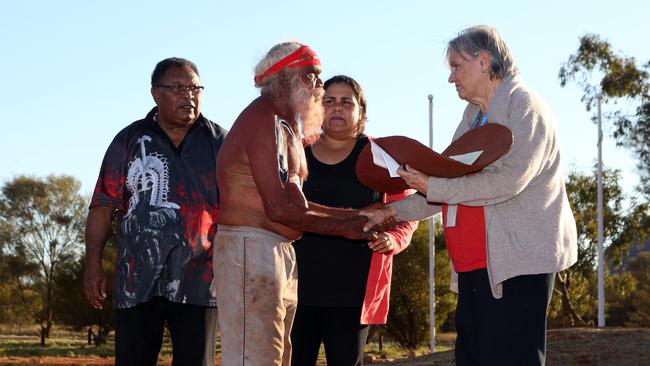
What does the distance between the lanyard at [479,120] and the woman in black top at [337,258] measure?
1.02 meters

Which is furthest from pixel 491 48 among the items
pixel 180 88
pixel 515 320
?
pixel 180 88

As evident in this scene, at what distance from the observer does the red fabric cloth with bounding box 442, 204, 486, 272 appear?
13.4 ft

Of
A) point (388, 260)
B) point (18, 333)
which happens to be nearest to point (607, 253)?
point (388, 260)

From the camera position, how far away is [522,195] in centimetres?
396

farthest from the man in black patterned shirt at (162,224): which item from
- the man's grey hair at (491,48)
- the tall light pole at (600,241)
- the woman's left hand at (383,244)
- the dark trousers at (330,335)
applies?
the tall light pole at (600,241)

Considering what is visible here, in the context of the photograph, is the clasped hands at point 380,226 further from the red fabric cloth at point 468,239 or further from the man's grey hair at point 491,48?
the man's grey hair at point 491,48

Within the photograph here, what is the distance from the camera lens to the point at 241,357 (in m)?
4.06

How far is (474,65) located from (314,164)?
167cm

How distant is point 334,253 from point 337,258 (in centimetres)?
3

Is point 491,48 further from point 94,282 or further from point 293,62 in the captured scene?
point 94,282

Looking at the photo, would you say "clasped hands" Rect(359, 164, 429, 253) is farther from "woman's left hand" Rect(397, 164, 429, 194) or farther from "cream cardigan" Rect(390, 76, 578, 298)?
"cream cardigan" Rect(390, 76, 578, 298)

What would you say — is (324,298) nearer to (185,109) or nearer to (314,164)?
(314,164)

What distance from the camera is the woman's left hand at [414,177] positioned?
13.6 feet

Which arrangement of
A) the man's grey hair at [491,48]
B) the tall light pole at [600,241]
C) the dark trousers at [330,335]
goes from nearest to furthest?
the man's grey hair at [491,48]
the dark trousers at [330,335]
the tall light pole at [600,241]
